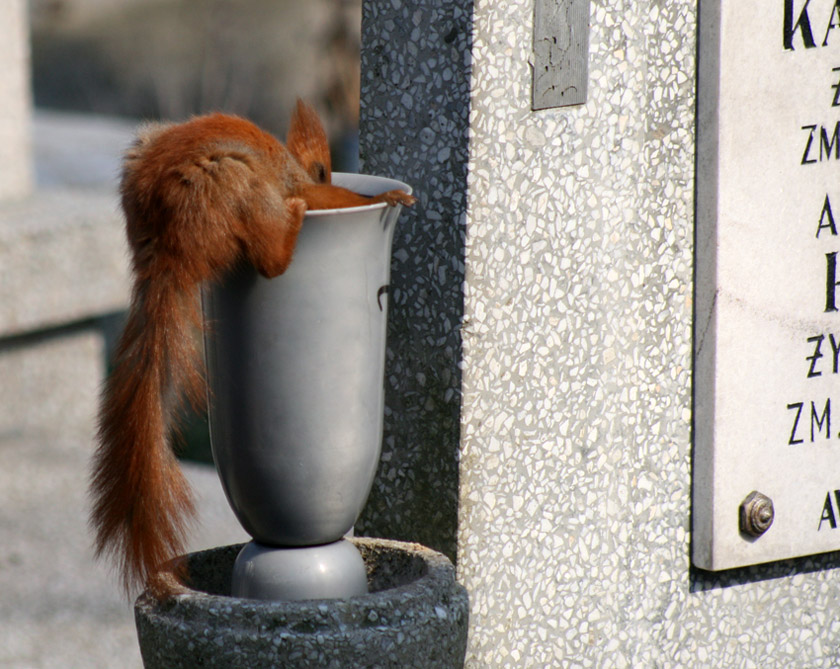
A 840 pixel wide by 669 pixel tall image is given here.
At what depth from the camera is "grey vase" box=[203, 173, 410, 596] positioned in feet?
5.59

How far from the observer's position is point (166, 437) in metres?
1.72

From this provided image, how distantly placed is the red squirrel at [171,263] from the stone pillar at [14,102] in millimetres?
3038

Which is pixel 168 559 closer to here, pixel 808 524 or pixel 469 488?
pixel 469 488

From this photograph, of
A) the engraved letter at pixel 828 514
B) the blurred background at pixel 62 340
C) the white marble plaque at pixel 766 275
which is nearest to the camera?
the white marble plaque at pixel 766 275

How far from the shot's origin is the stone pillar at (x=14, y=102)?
4559mm

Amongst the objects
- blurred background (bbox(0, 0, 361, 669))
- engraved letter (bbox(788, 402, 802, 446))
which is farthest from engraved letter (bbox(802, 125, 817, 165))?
blurred background (bbox(0, 0, 361, 669))

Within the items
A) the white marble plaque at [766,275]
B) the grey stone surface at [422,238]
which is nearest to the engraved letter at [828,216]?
the white marble plaque at [766,275]

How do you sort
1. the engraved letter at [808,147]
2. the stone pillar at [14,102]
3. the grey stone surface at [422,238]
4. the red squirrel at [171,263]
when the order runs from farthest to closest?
the stone pillar at [14,102] → the engraved letter at [808,147] → the grey stone surface at [422,238] → the red squirrel at [171,263]

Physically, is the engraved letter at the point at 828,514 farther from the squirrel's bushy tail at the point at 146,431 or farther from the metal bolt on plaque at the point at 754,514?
the squirrel's bushy tail at the point at 146,431

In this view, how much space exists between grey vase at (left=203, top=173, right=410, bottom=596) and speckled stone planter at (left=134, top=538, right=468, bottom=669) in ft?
0.49

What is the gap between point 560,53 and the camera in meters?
1.99

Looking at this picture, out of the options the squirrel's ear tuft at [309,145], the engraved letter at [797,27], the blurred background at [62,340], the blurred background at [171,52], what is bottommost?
the blurred background at [62,340]

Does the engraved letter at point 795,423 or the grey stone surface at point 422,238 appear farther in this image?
the engraved letter at point 795,423

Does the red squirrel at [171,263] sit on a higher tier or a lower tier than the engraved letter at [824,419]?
higher
